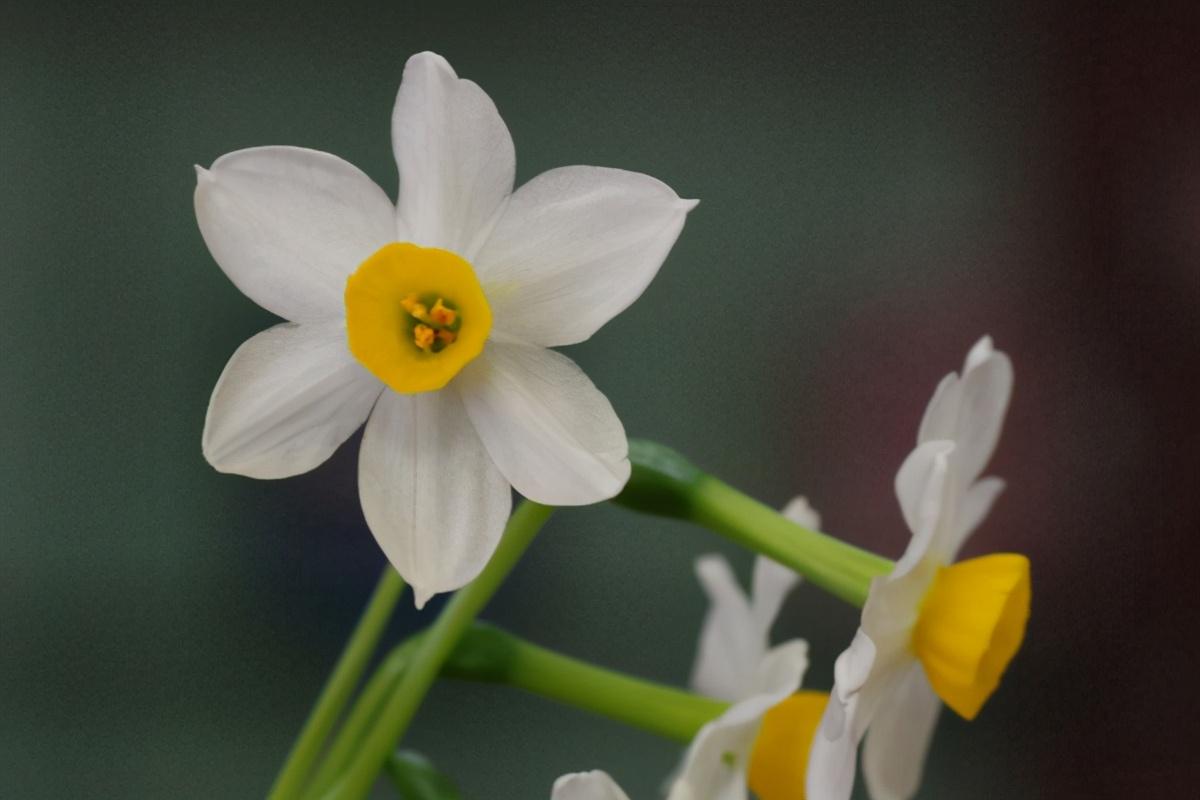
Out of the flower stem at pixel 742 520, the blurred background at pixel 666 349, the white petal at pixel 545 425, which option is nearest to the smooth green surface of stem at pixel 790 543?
the flower stem at pixel 742 520

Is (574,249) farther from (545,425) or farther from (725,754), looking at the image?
(725,754)

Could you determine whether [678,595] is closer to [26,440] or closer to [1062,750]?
[1062,750]

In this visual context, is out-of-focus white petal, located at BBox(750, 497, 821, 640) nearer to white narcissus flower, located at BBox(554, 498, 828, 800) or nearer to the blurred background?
white narcissus flower, located at BBox(554, 498, 828, 800)

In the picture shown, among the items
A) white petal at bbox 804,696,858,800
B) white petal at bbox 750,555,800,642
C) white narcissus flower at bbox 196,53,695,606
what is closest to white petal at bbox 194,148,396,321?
white narcissus flower at bbox 196,53,695,606

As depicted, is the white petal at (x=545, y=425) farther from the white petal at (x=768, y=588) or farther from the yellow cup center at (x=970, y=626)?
the white petal at (x=768, y=588)

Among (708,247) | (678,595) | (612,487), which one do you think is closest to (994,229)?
(708,247)

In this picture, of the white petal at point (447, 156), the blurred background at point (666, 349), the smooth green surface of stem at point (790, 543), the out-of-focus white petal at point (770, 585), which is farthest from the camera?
the blurred background at point (666, 349)
